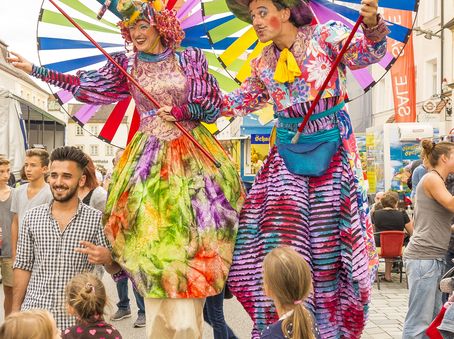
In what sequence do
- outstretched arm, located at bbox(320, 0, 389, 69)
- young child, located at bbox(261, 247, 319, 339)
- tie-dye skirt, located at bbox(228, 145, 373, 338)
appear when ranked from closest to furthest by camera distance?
1. young child, located at bbox(261, 247, 319, 339)
2. outstretched arm, located at bbox(320, 0, 389, 69)
3. tie-dye skirt, located at bbox(228, 145, 373, 338)

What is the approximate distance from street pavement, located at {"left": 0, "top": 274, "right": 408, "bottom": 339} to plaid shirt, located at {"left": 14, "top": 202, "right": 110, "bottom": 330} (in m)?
1.90

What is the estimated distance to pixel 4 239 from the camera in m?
6.20

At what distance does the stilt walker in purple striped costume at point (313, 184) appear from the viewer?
2947mm

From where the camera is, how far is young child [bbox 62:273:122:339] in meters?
2.87

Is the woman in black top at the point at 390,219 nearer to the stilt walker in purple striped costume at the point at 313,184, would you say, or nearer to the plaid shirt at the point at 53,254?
the stilt walker in purple striped costume at the point at 313,184

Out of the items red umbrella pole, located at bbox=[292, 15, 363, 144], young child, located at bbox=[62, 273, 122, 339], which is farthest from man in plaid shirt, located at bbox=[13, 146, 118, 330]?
red umbrella pole, located at bbox=[292, 15, 363, 144]

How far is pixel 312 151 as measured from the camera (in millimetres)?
2988

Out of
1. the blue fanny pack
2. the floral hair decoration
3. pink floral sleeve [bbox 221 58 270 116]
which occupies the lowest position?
the blue fanny pack

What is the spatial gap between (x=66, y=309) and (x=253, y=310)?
2.75ft

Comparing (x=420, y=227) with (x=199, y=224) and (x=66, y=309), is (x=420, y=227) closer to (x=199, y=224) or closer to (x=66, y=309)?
(x=199, y=224)

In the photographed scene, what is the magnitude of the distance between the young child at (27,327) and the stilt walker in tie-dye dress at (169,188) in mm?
898

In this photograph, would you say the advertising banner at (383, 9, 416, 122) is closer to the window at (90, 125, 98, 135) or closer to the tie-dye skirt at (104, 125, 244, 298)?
the window at (90, 125, 98, 135)

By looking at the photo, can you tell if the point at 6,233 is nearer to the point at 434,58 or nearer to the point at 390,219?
the point at 390,219

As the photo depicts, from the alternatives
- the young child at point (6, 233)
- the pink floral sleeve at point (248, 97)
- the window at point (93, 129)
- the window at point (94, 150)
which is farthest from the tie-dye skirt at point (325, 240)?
the window at point (94, 150)
